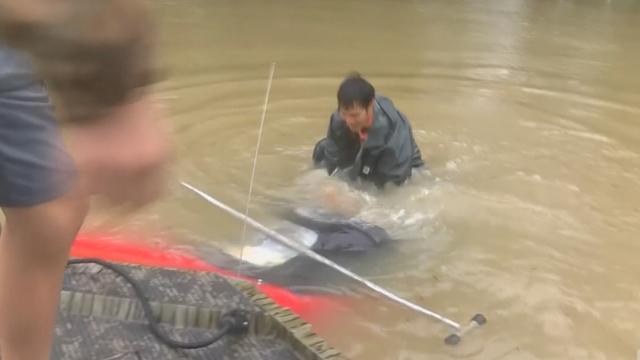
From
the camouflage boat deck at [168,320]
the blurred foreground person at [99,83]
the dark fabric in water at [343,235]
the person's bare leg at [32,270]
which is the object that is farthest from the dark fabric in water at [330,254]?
the blurred foreground person at [99,83]

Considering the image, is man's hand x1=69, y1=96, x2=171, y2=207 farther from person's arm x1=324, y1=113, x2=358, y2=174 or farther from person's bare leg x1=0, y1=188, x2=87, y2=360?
person's arm x1=324, y1=113, x2=358, y2=174

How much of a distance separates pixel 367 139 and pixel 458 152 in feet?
2.35

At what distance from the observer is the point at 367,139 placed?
9.26ft

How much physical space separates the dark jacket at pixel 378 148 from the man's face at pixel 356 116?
1.1 inches

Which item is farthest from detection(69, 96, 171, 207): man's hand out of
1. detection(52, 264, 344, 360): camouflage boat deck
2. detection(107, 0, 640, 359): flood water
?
detection(52, 264, 344, 360): camouflage boat deck

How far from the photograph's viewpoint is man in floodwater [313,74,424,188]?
9.03 feet

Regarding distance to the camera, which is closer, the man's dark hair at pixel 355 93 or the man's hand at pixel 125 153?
the man's hand at pixel 125 153

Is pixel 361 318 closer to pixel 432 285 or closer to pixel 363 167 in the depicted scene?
pixel 432 285

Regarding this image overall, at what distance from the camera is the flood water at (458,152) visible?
2.40m

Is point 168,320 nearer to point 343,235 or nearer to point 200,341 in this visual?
point 200,341

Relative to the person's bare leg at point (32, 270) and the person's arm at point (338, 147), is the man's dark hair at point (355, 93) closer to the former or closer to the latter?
the person's arm at point (338, 147)

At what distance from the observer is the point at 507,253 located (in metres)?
2.73

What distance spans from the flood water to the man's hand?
75cm

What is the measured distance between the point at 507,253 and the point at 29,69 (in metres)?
2.36
